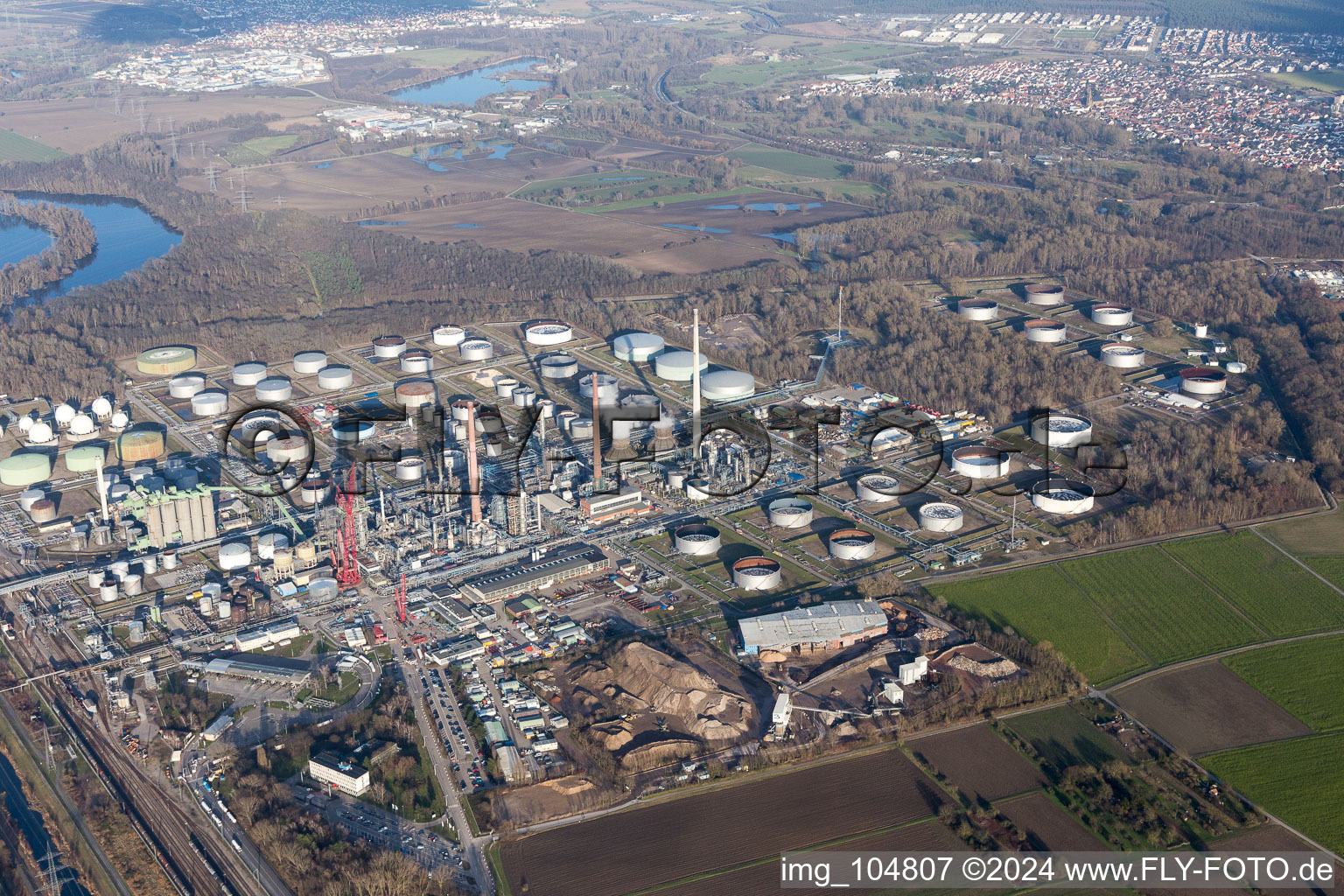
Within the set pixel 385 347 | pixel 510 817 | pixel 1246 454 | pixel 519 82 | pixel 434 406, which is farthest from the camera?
pixel 519 82

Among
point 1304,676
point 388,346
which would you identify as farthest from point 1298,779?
point 388,346

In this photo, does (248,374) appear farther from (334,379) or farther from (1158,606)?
(1158,606)

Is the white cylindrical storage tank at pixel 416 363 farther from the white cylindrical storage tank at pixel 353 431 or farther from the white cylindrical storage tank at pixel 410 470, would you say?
the white cylindrical storage tank at pixel 410 470

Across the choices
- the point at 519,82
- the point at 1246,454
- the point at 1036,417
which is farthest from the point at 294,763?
the point at 519,82

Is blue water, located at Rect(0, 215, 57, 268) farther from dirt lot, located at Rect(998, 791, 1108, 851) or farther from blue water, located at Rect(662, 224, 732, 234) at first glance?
dirt lot, located at Rect(998, 791, 1108, 851)

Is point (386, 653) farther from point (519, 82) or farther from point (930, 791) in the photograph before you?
point (519, 82)

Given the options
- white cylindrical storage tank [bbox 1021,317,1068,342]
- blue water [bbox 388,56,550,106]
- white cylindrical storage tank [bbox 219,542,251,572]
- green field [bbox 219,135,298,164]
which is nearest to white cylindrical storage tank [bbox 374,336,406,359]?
white cylindrical storage tank [bbox 219,542,251,572]

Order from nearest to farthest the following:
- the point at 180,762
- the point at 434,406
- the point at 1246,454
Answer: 1. the point at 180,762
2. the point at 1246,454
3. the point at 434,406

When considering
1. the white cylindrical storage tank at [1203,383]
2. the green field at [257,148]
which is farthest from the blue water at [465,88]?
the white cylindrical storage tank at [1203,383]
